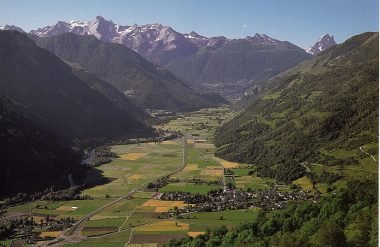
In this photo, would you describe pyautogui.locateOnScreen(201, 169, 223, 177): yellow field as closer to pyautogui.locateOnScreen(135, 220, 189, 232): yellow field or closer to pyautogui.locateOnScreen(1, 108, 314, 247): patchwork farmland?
pyautogui.locateOnScreen(1, 108, 314, 247): patchwork farmland

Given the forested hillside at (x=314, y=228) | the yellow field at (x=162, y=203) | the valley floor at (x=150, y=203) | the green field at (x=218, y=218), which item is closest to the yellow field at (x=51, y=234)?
the valley floor at (x=150, y=203)

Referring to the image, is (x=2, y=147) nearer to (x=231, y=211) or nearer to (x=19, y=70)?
(x=231, y=211)

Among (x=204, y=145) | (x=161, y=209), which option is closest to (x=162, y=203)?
(x=161, y=209)

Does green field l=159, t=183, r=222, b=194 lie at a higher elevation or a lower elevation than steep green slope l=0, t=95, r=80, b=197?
lower

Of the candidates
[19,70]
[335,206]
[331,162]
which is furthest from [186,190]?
[19,70]

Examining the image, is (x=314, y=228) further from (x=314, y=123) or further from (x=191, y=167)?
(x=314, y=123)

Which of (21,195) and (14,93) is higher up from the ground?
(14,93)

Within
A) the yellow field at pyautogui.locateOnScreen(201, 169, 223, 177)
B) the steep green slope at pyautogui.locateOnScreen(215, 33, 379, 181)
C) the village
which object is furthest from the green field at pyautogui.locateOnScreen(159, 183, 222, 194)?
the steep green slope at pyautogui.locateOnScreen(215, 33, 379, 181)
